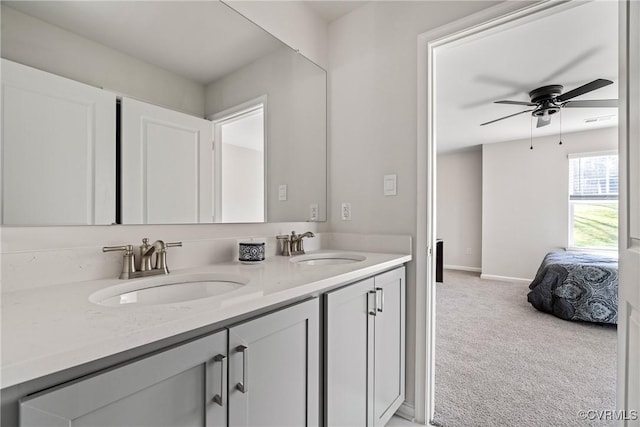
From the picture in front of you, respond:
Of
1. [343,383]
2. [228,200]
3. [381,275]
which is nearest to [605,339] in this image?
[381,275]

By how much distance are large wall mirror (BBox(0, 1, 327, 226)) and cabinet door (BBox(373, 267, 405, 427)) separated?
70 centimetres

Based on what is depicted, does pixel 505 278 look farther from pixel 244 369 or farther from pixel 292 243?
pixel 244 369

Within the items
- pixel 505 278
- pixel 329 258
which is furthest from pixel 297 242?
pixel 505 278

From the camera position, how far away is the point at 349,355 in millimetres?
1166

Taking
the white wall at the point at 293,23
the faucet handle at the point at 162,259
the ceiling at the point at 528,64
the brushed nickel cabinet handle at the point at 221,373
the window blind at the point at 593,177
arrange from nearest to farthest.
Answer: the brushed nickel cabinet handle at the point at 221,373 < the faucet handle at the point at 162,259 < the white wall at the point at 293,23 < the ceiling at the point at 528,64 < the window blind at the point at 593,177

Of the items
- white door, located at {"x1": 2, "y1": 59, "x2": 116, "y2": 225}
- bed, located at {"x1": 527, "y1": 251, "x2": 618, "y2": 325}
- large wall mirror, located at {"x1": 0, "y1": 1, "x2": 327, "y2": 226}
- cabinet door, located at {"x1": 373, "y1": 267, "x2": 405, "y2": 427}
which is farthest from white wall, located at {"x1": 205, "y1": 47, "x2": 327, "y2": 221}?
bed, located at {"x1": 527, "y1": 251, "x2": 618, "y2": 325}

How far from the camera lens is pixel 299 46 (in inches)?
71.6

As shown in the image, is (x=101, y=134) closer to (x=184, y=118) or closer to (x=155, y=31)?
(x=184, y=118)

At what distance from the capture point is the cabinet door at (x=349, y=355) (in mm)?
1073

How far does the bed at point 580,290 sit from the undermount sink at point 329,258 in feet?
9.18

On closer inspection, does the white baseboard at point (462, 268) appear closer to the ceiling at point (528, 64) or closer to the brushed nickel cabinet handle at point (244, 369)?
the ceiling at point (528, 64)

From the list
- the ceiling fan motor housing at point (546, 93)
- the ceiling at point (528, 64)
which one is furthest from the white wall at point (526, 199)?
the ceiling fan motor housing at point (546, 93)

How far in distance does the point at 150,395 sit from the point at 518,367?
2428 millimetres

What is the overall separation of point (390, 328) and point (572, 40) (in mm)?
2420
